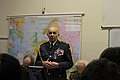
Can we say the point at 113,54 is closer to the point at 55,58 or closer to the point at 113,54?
the point at 113,54

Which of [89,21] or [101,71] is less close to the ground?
[89,21]

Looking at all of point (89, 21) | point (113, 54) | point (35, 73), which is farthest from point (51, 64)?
point (113, 54)

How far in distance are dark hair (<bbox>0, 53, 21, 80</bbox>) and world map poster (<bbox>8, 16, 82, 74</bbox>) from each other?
3272mm

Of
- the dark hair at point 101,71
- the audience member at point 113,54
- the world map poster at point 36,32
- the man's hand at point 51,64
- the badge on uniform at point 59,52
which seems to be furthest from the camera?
the world map poster at point 36,32

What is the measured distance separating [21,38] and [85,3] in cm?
151

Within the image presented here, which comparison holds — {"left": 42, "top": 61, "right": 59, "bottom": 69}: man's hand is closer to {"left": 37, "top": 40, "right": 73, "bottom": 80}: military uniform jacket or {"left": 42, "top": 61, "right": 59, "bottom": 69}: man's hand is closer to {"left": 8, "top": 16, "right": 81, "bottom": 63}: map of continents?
{"left": 37, "top": 40, "right": 73, "bottom": 80}: military uniform jacket

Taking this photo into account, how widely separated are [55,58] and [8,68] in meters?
2.23

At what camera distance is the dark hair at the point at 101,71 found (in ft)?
3.03

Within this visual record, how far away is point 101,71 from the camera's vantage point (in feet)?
3.05

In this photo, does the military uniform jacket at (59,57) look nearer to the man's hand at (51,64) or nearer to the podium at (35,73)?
the man's hand at (51,64)

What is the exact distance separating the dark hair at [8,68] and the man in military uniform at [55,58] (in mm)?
2060

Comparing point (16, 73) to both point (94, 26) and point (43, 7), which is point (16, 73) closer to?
point (94, 26)

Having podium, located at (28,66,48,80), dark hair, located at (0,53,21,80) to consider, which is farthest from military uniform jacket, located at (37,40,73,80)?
dark hair, located at (0,53,21,80)

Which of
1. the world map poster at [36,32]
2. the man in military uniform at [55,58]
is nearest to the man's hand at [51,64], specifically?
the man in military uniform at [55,58]
